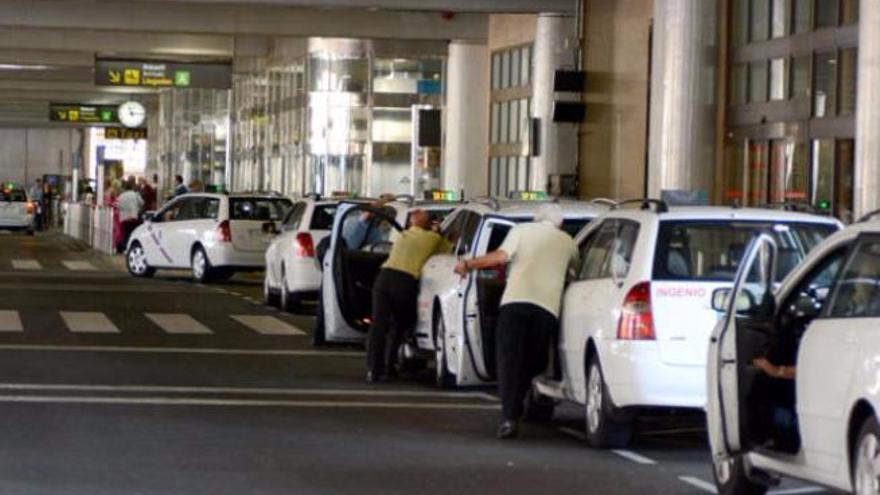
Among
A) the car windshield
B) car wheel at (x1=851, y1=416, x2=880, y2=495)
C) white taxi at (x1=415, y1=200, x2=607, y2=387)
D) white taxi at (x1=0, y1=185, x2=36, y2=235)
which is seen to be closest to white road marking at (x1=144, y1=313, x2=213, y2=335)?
white taxi at (x1=415, y1=200, x2=607, y2=387)

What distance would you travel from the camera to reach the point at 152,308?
90.4ft

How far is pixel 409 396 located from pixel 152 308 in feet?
36.1

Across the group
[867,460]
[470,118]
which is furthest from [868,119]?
[470,118]

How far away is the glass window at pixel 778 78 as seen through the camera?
30953 mm

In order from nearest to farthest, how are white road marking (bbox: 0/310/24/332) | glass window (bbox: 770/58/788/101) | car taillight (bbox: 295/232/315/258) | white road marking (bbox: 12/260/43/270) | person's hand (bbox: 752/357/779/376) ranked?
person's hand (bbox: 752/357/779/376) → white road marking (bbox: 0/310/24/332) → car taillight (bbox: 295/232/315/258) → glass window (bbox: 770/58/788/101) → white road marking (bbox: 12/260/43/270)

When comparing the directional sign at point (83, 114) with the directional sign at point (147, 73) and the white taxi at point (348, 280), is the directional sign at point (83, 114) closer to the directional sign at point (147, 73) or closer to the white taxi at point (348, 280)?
the directional sign at point (147, 73)

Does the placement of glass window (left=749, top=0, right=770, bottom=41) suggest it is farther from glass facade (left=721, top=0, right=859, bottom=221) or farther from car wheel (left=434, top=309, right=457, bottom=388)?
car wheel (left=434, top=309, right=457, bottom=388)

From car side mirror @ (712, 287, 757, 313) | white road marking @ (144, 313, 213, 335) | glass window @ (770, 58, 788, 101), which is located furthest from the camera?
glass window @ (770, 58, 788, 101)

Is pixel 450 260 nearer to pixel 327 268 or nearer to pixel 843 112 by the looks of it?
pixel 327 268

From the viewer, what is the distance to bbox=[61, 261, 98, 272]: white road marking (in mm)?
38528

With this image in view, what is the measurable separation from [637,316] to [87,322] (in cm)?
1233

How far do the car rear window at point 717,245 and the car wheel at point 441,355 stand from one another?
379 centimetres

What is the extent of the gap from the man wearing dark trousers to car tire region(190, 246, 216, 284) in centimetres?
1997

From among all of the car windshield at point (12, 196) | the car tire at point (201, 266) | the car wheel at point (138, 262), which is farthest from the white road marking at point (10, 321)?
the car windshield at point (12, 196)
